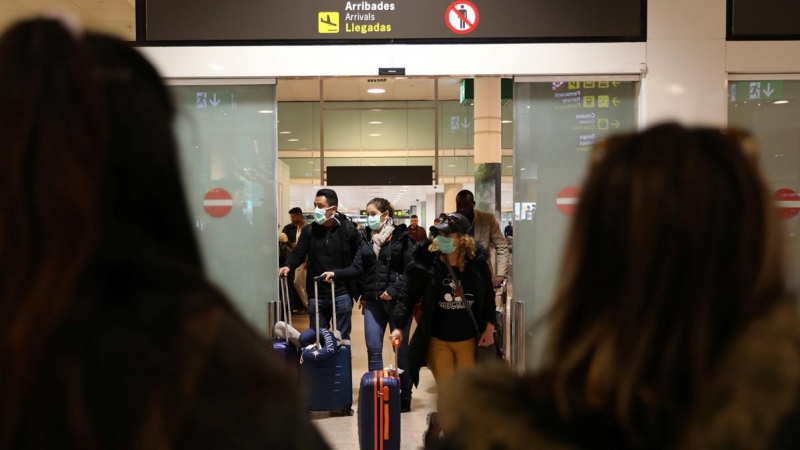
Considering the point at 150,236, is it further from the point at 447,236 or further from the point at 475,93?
the point at 475,93

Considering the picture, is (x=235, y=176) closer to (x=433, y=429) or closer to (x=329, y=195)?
(x=329, y=195)

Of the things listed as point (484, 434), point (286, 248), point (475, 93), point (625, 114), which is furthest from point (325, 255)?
point (475, 93)

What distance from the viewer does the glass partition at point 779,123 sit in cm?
534

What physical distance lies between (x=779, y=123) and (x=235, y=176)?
161 inches

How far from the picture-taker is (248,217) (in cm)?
547

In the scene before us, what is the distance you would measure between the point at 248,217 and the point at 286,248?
5573 mm

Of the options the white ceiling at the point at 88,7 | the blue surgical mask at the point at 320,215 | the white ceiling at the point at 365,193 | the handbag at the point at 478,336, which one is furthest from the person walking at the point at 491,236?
the white ceiling at the point at 365,193

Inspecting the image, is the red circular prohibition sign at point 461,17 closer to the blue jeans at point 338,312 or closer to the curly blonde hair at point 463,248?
the curly blonde hair at point 463,248

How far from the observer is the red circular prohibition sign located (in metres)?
4.93

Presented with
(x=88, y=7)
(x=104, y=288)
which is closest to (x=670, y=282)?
(x=104, y=288)

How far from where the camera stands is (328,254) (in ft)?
22.4

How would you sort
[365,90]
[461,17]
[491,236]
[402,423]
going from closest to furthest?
[461,17] → [402,423] → [491,236] → [365,90]

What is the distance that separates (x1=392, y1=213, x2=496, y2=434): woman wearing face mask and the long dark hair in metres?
4.32

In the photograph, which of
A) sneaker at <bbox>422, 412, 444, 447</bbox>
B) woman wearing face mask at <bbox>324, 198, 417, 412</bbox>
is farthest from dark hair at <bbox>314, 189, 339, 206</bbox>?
sneaker at <bbox>422, 412, 444, 447</bbox>
